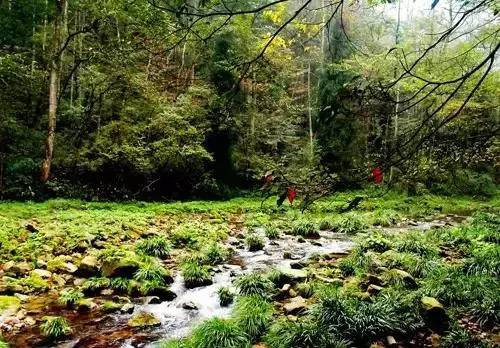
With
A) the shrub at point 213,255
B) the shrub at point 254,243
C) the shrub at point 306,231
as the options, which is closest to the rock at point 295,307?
the shrub at point 213,255

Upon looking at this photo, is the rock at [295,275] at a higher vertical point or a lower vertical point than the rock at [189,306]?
higher

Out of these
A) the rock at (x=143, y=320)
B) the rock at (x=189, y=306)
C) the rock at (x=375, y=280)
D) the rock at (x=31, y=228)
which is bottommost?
the rock at (x=189, y=306)

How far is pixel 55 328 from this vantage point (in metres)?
5.02

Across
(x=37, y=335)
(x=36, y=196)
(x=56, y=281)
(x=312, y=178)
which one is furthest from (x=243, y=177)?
(x=312, y=178)

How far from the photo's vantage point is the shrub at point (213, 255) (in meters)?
8.35

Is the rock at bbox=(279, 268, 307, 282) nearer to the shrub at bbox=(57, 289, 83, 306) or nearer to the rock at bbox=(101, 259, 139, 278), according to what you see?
the rock at bbox=(101, 259, 139, 278)

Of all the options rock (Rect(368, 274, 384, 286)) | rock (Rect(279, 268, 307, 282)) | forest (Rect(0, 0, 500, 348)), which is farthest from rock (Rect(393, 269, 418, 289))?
rock (Rect(279, 268, 307, 282))

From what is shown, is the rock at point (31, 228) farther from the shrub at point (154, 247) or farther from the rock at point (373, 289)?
the rock at point (373, 289)

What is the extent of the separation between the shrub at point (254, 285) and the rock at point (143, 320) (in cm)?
144

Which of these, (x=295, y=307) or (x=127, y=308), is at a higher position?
(x=295, y=307)

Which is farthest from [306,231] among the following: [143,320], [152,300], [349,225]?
[143,320]

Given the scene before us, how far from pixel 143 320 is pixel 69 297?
1.34 meters

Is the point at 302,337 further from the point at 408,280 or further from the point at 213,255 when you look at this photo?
the point at 213,255

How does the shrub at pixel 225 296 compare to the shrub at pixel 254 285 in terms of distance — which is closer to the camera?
the shrub at pixel 225 296
